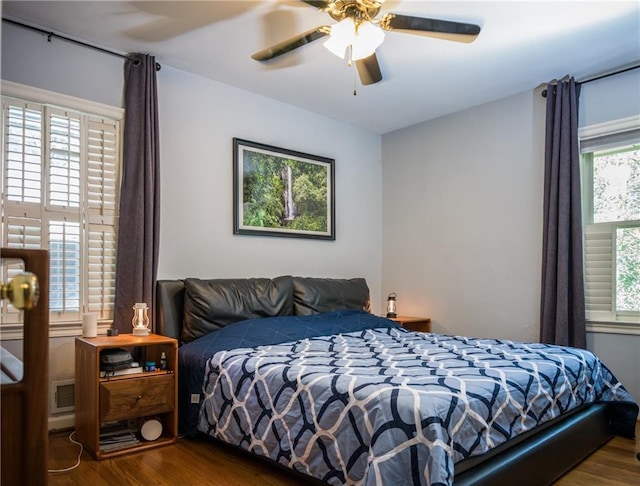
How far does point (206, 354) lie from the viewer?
2879 millimetres

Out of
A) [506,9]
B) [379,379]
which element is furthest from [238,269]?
[506,9]

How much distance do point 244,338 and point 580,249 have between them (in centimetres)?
253

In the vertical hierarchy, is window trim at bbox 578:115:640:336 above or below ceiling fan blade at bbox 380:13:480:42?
below

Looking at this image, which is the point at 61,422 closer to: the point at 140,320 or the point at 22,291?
the point at 140,320

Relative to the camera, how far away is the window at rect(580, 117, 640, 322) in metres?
3.51

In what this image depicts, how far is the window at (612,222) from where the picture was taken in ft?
11.5

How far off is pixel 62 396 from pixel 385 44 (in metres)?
3.09

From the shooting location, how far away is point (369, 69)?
2.91m

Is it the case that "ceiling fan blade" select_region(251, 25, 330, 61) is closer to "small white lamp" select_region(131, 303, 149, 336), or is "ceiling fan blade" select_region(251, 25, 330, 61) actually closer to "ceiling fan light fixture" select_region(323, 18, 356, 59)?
"ceiling fan light fixture" select_region(323, 18, 356, 59)

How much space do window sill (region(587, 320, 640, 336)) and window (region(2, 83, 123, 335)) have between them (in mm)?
3459

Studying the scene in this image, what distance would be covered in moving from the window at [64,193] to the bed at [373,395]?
49 centimetres

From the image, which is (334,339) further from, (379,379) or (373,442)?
(373,442)

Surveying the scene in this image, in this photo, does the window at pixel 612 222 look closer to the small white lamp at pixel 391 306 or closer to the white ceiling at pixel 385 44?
the white ceiling at pixel 385 44

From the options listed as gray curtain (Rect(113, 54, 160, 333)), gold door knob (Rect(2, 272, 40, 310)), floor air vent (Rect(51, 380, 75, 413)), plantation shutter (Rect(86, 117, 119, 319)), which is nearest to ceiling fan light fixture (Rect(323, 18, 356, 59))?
gray curtain (Rect(113, 54, 160, 333))
